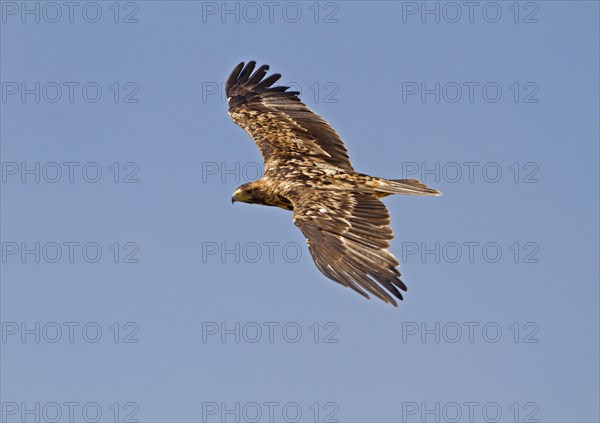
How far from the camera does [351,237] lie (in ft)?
45.8

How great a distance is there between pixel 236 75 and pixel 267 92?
800 millimetres

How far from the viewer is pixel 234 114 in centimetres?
1936

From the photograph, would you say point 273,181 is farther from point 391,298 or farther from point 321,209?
point 391,298

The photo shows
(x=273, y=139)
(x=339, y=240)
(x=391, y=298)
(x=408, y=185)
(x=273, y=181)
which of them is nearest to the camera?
(x=391, y=298)

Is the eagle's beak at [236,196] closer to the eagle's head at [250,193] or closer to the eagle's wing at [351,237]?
the eagle's head at [250,193]

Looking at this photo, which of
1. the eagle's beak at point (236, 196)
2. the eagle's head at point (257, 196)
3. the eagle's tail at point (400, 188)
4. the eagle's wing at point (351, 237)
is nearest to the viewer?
the eagle's wing at point (351, 237)

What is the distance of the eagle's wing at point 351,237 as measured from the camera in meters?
12.9

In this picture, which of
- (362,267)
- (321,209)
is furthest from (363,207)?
(362,267)

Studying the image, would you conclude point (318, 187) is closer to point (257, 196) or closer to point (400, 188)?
point (400, 188)

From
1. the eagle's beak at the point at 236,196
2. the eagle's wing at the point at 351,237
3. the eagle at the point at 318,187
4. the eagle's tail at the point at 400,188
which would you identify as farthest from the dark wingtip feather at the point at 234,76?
the eagle's tail at the point at 400,188

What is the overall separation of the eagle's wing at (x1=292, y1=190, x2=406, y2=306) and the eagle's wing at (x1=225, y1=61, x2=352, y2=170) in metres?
2.28

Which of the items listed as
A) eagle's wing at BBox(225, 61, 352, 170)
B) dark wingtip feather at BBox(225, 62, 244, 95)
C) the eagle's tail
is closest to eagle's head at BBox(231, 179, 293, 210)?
eagle's wing at BBox(225, 61, 352, 170)

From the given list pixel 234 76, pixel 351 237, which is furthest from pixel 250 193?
pixel 234 76

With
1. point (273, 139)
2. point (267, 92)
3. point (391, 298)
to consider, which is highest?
point (267, 92)
